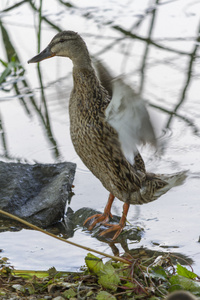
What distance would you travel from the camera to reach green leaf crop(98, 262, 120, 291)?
3.33m

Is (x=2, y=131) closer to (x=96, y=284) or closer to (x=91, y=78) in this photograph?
(x=91, y=78)

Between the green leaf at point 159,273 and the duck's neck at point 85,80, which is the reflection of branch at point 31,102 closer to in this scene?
the duck's neck at point 85,80

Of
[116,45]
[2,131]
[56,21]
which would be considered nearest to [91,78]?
[2,131]

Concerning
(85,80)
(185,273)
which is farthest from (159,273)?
(85,80)

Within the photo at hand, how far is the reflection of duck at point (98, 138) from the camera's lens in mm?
4070

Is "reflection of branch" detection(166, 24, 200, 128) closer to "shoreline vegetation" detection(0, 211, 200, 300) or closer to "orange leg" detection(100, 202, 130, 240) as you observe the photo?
"orange leg" detection(100, 202, 130, 240)

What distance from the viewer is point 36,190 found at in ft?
15.8

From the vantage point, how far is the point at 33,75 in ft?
22.6

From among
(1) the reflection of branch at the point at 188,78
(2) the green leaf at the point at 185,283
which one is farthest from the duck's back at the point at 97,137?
(1) the reflection of branch at the point at 188,78

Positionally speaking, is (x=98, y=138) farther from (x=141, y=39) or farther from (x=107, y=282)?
(x=141, y=39)

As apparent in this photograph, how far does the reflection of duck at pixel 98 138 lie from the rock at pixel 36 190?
0.30 m

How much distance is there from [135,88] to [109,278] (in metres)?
1.03

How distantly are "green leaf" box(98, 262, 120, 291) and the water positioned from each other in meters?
0.48

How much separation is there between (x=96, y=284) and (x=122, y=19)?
5.28 meters
